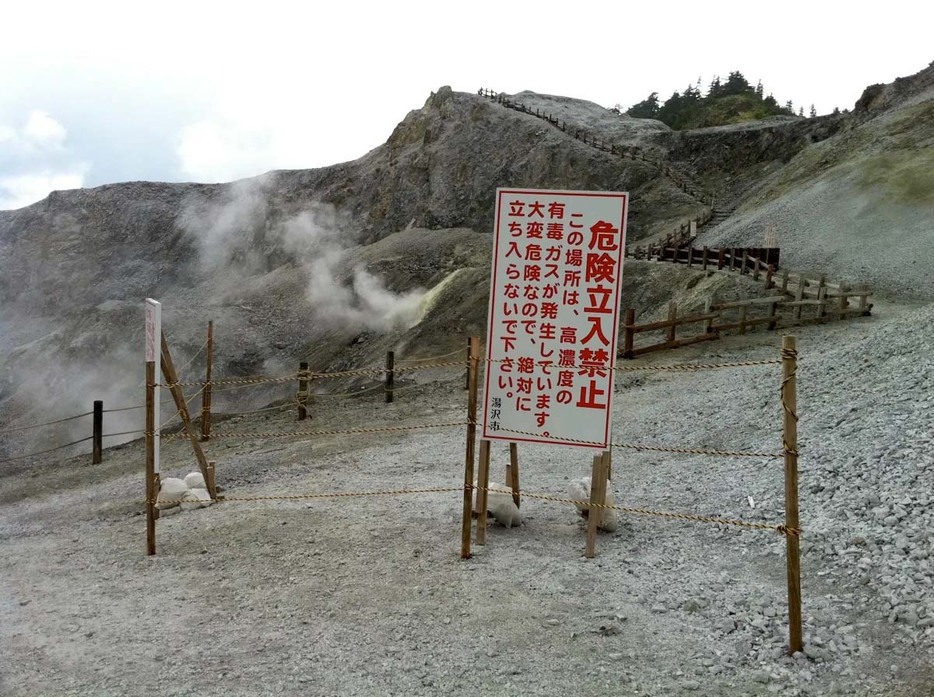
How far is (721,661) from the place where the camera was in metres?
3.73

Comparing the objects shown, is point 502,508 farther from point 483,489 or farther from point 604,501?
point 604,501

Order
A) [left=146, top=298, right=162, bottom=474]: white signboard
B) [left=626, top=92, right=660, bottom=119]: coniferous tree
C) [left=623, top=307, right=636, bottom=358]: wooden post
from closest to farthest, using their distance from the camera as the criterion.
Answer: [left=146, top=298, right=162, bottom=474]: white signboard → [left=623, top=307, right=636, bottom=358]: wooden post → [left=626, top=92, right=660, bottom=119]: coniferous tree

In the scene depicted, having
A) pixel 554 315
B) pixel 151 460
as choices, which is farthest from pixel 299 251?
pixel 554 315

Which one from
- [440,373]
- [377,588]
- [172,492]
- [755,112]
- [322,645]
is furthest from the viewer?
[755,112]

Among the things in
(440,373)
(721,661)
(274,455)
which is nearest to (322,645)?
(721,661)

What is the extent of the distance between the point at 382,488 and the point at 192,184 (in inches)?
1950

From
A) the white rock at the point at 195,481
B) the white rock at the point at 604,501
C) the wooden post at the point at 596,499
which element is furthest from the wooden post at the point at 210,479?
the wooden post at the point at 596,499

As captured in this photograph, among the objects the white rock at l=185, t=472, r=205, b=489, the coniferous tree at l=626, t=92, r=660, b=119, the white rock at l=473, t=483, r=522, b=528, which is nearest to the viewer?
the white rock at l=473, t=483, r=522, b=528

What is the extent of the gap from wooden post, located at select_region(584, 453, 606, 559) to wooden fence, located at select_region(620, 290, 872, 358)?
29.9 feet

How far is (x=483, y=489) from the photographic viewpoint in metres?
5.40

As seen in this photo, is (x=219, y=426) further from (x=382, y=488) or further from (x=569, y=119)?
(x=569, y=119)

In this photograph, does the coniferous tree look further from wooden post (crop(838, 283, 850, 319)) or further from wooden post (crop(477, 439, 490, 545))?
wooden post (crop(477, 439, 490, 545))

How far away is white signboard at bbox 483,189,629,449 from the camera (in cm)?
512

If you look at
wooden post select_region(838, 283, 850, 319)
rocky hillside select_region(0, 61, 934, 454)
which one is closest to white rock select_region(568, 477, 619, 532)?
wooden post select_region(838, 283, 850, 319)
